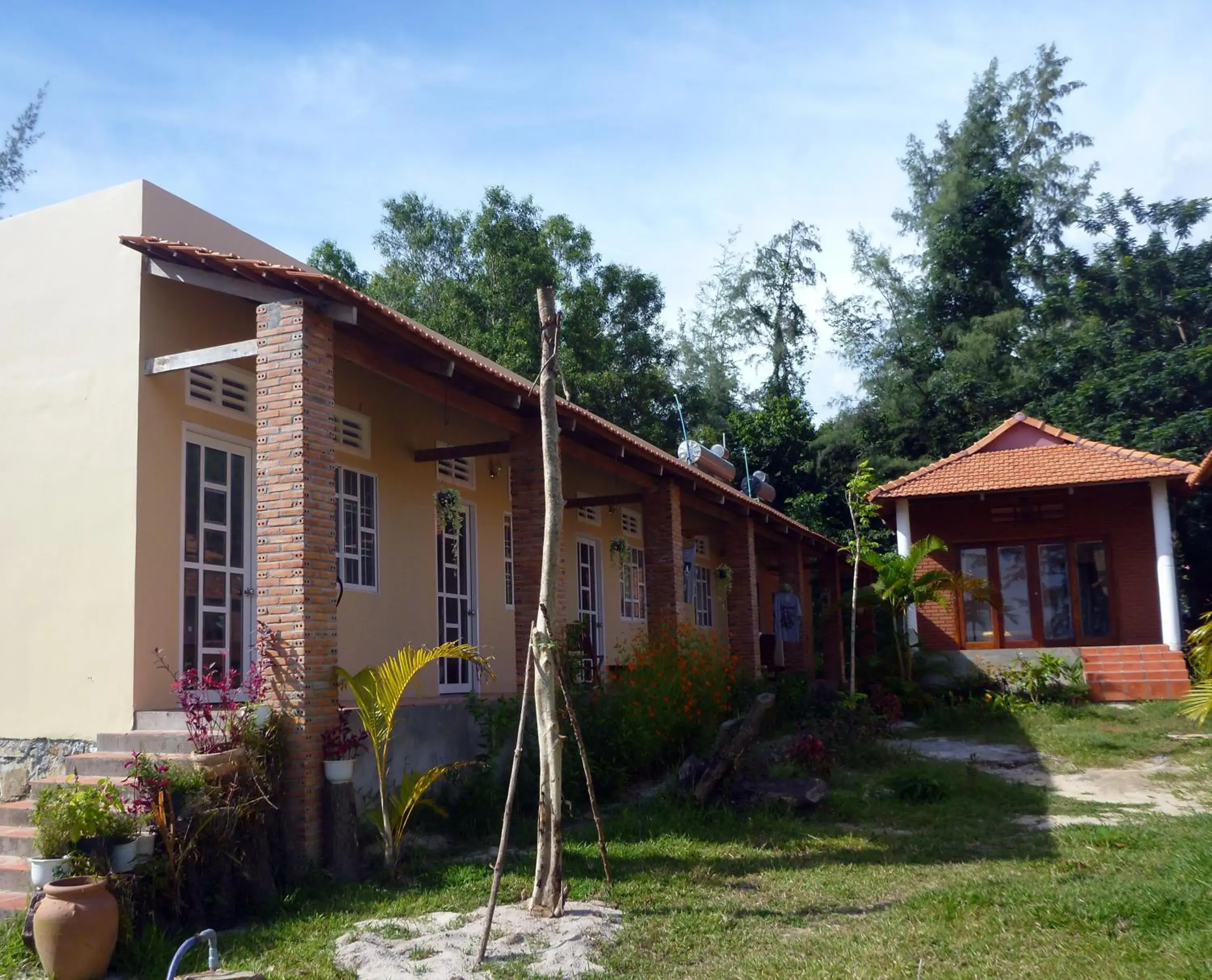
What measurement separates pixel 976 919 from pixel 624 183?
9.31m

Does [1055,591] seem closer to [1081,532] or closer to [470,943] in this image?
[1081,532]

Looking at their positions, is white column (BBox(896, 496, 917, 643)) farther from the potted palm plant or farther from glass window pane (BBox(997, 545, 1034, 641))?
the potted palm plant

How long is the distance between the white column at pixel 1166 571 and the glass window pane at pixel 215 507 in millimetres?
14392

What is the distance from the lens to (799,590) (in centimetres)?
1978

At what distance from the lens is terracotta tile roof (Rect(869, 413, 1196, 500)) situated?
656 inches

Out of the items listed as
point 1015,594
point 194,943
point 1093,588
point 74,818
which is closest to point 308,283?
point 74,818

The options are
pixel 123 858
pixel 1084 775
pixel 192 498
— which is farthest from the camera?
pixel 1084 775

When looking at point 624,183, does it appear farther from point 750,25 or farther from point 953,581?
point 953,581

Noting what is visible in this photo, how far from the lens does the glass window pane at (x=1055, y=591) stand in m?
17.9

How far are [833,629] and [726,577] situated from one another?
5.91m

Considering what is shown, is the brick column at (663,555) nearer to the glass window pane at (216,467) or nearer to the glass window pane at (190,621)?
the glass window pane at (216,467)

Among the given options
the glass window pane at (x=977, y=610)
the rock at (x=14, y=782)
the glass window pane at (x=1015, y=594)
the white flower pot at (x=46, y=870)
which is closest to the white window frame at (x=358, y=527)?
the rock at (x=14, y=782)

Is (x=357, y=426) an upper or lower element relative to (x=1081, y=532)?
upper

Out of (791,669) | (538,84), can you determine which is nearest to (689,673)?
(538,84)
